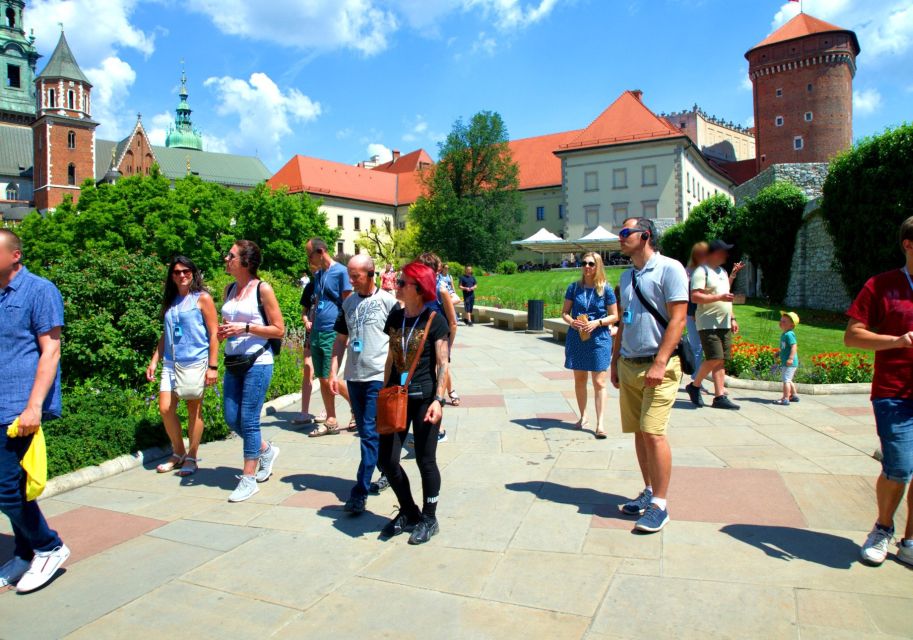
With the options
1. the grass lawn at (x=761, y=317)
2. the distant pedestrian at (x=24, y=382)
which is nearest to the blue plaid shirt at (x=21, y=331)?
the distant pedestrian at (x=24, y=382)

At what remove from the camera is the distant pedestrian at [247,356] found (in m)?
5.19

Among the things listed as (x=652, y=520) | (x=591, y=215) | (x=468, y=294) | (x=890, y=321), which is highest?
(x=591, y=215)

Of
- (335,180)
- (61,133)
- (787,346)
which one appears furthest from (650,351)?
(61,133)

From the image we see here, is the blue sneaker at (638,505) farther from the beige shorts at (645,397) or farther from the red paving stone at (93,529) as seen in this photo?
the red paving stone at (93,529)

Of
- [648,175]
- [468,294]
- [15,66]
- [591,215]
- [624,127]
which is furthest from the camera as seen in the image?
[15,66]

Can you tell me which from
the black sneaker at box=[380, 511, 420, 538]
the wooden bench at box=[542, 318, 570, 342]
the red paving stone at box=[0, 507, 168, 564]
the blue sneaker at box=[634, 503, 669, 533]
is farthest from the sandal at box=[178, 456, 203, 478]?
the wooden bench at box=[542, 318, 570, 342]

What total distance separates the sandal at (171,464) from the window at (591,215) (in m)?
57.8

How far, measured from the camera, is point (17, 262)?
12.2 feet

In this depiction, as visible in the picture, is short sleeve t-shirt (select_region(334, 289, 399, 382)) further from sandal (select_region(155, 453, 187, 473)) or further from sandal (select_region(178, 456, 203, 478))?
sandal (select_region(155, 453, 187, 473))

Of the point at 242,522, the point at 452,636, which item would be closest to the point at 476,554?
the point at 452,636

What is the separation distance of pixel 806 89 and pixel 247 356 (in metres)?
71.7

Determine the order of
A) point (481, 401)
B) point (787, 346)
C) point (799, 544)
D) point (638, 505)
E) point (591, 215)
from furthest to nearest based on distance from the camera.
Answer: point (591, 215), point (481, 401), point (787, 346), point (638, 505), point (799, 544)

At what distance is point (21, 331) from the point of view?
365 cm

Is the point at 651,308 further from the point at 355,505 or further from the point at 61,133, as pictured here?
the point at 61,133
